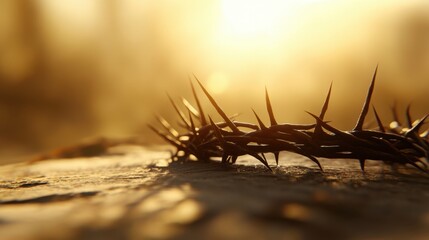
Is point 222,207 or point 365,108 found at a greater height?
point 365,108

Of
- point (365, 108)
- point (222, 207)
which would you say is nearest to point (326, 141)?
point (365, 108)

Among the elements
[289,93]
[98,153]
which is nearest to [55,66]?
[289,93]

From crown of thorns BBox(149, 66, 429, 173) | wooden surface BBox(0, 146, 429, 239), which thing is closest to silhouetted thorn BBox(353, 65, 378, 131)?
crown of thorns BBox(149, 66, 429, 173)

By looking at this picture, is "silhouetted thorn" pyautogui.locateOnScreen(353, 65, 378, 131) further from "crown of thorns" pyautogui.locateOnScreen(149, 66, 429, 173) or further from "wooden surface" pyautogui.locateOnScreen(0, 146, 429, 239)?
"wooden surface" pyautogui.locateOnScreen(0, 146, 429, 239)

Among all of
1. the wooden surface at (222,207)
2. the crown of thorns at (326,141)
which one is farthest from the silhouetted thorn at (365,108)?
the wooden surface at (222,207)

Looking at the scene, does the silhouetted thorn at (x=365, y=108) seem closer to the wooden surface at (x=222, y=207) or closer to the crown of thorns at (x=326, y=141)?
the crown of thorns at (x=326, y=141)

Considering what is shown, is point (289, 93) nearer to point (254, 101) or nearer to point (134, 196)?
point (254, 101)

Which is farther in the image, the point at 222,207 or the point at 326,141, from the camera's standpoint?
the point at 326,141

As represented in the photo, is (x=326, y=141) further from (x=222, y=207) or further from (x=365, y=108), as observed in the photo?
(x=222, y=207)
